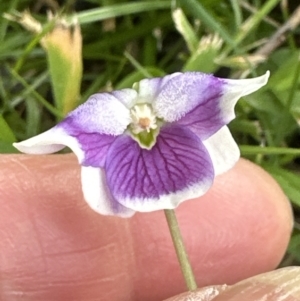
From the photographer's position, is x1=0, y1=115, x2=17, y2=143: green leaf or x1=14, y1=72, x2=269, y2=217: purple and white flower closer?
x1=14, y1=72, x2=269, y2=217: purple and white flower

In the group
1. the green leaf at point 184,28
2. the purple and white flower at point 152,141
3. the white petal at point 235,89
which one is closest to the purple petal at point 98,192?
the purple and white flower at point 152,141

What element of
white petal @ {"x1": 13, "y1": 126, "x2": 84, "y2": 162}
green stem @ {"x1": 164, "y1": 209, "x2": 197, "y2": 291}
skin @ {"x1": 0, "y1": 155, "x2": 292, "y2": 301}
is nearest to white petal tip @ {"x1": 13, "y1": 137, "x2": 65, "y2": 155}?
white petal @ {"x1": 13, "y1": 126, "x2": 84, "y2": 162}

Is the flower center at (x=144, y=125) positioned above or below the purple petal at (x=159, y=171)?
above

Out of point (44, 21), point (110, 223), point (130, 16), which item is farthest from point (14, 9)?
point (110, 223)

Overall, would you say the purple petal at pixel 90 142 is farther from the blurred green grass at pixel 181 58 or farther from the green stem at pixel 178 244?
the blurred green grass at pixel 181 58

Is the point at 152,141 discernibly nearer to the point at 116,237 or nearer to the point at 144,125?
the point at 144,125

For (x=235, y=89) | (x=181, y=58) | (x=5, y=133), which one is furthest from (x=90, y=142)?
(x=181, y=58)

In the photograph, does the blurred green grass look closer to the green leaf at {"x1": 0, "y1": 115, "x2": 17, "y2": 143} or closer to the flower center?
the green leaf at {"x1": 0, "y1": 115, "x2": 17, "y2": 143}
